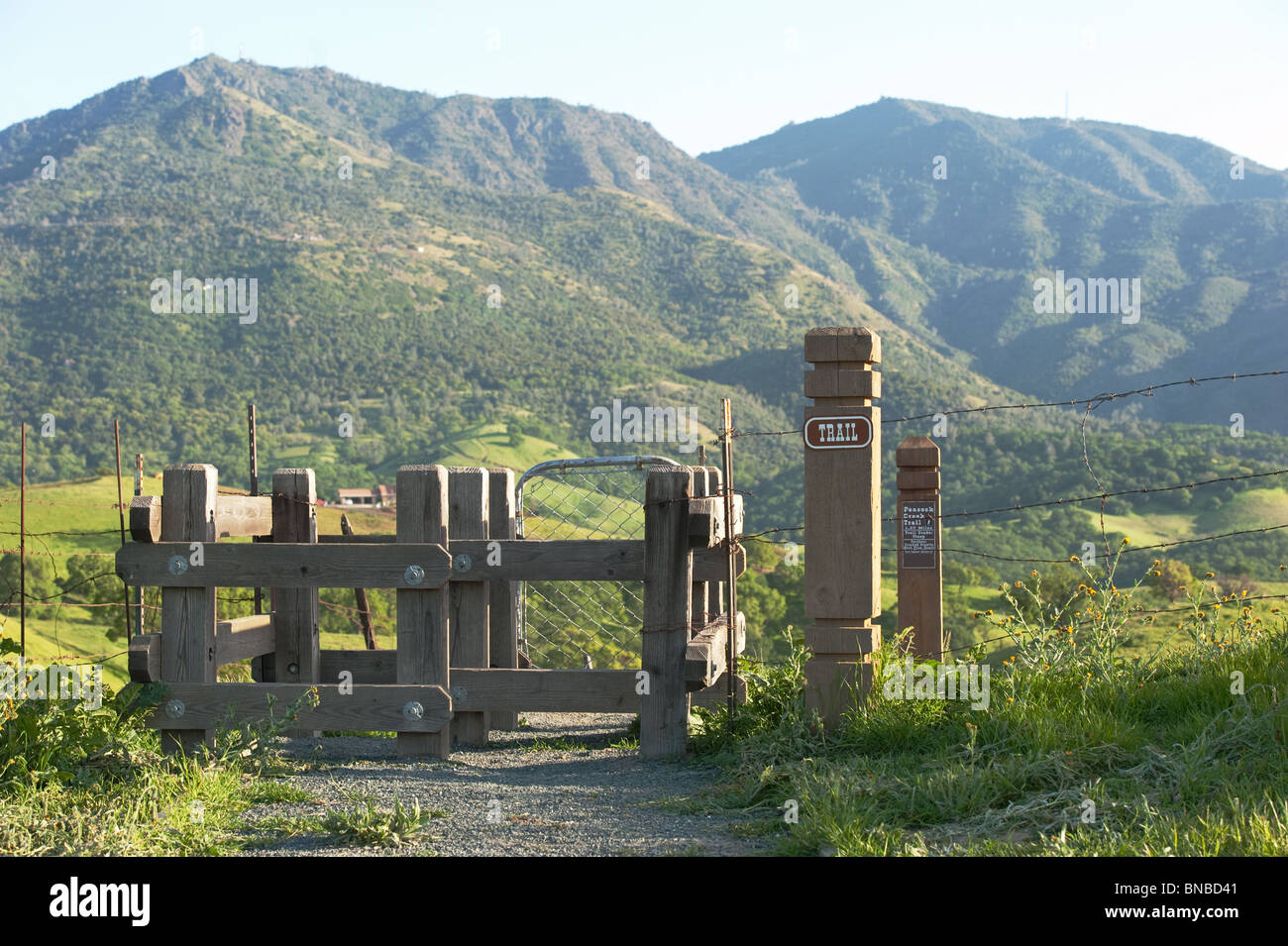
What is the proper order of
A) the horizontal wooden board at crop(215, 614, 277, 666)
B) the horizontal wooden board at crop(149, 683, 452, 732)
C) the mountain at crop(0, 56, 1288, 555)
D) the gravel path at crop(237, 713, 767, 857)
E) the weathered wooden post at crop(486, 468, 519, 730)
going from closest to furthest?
the gravel path at crop(237, 713, 767, 857), the horizontal wooden board at crop(149, 683, 452, 732), the horizontal wooden board at crop(215, 614, 277, 666), the weathered wooden post at crop(486, 468, 519, 730), the mountain at crop(0, 56, 1288, 555)

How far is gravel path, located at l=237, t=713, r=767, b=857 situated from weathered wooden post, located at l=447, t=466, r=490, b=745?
21 cm

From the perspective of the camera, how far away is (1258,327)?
159250 millimetres

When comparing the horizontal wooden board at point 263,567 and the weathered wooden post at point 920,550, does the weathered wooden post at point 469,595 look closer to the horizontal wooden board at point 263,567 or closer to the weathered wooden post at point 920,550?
the horizontal wooden board at point 263,567

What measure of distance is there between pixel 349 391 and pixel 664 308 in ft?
167

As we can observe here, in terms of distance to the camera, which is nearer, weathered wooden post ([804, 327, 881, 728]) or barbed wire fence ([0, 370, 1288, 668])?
weathered wooden post ([804, 327, 881, 728])

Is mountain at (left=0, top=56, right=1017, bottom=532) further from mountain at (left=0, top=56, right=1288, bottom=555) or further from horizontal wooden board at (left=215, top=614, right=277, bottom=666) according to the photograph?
horizontal wooden board at (left=215, top=614, right=277, bottom=666)

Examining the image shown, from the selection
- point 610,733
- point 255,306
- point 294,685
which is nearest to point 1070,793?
point 610,733

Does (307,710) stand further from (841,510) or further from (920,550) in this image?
(920,550)

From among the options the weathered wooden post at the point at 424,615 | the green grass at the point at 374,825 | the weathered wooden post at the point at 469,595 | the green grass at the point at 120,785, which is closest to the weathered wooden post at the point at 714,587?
the weathered wooden post at the point at 469,595

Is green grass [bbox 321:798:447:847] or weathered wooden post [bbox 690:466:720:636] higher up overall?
weathered wooden post [bbox 690:466:720:636]

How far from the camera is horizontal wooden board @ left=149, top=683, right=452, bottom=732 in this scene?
6.08 m

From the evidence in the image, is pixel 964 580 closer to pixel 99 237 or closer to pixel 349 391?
pixel 349 391

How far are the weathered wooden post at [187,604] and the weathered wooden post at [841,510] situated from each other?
323 cm

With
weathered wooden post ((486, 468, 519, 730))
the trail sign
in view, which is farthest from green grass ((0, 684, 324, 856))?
the trail sign
